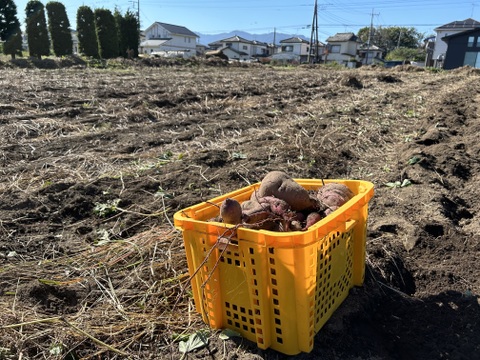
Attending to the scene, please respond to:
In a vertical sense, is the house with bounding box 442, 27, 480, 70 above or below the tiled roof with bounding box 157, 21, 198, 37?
below

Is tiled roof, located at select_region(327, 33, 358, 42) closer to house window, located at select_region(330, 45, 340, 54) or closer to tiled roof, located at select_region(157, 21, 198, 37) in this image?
house window, located at select_region(330, 45, 340, 54)

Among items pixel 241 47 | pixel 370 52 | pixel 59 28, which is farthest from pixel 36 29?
pixel 370 52

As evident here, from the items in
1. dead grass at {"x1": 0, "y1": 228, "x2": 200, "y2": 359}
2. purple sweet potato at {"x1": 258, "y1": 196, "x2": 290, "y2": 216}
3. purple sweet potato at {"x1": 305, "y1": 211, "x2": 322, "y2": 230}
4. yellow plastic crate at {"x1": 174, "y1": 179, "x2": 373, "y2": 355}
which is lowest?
dead grass at {"x1": 0, "y1": 228, "x2": 200, "y2": 359}

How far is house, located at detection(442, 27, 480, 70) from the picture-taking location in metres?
43.6

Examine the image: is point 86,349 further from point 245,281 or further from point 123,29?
point 123,29

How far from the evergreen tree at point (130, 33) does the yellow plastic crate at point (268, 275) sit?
3440 cm

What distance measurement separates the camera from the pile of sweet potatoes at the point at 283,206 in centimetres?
203

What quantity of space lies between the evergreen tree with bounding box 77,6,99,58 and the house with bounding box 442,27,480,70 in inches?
1510

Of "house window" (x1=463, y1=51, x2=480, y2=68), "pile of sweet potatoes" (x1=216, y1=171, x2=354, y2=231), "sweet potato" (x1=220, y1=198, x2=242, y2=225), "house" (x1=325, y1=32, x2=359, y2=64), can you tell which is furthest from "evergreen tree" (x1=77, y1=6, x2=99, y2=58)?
"house" (x1=325, y1=32, x2=359, y2=64)

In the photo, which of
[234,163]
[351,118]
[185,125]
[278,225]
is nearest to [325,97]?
[351,118]

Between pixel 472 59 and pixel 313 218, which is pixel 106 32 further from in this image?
pixel 472 59

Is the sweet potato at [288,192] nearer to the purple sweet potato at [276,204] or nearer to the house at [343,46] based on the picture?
the purple sweet potato at [276,204]

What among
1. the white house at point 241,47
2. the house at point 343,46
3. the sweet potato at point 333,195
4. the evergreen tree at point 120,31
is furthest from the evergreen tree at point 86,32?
the house at point 343,46

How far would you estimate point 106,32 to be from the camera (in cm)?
3109
